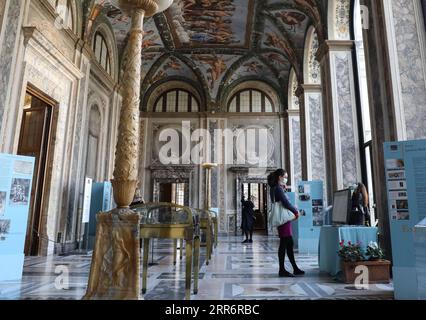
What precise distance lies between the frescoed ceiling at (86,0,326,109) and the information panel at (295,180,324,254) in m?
4.50

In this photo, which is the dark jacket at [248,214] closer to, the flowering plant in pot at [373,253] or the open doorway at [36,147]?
the open doorway at [36,147]

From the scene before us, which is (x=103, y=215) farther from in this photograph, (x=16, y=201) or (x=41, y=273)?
(x=41, y=273)

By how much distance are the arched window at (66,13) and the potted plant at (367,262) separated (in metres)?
9.04

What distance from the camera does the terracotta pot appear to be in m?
4.59

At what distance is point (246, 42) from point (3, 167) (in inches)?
486

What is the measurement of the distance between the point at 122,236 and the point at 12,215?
3.00 m

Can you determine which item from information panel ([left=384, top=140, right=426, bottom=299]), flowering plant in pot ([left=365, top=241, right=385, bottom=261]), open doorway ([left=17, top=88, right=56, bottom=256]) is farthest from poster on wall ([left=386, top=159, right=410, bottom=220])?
open doorway ([left=17, top=88, right=56, bottom=256])

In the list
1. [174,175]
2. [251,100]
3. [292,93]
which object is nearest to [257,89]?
[251,100]

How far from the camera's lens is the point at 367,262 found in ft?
15.1

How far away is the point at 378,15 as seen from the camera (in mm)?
6121

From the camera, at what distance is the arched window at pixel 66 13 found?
29.8 feet

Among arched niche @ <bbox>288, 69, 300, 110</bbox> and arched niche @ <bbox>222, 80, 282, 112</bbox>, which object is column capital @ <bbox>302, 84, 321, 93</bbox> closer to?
arched niche @ <bbox>288, 69, 300, 110</bbox>

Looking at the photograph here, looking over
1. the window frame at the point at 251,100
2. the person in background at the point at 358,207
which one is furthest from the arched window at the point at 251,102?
the person in background at the point at 358,207

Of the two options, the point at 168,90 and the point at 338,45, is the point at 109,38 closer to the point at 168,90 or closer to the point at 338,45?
the point at 168,90
